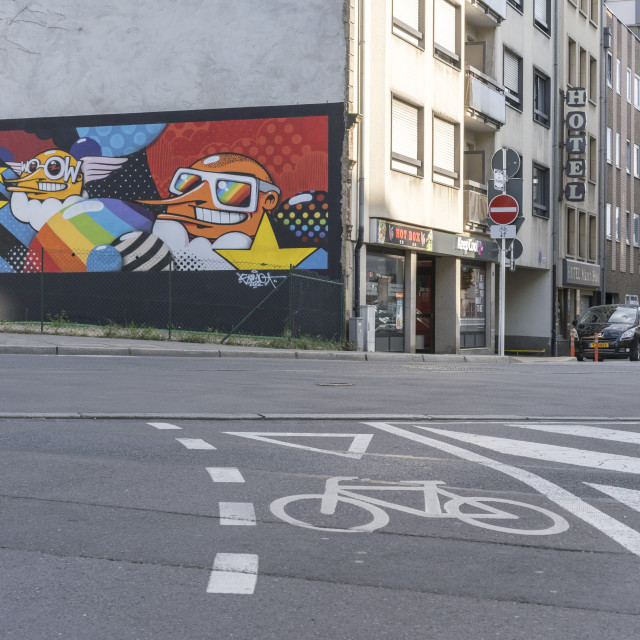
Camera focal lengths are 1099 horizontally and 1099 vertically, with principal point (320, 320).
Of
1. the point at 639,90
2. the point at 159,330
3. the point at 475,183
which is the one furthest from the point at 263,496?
the point at 639,90

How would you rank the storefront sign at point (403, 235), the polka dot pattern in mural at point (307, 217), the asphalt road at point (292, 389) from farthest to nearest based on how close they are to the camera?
the storefront sign at point (403, 235)
the polka dot pattern in mural at point (307, 217)
the asphalt road at point (292, 389)

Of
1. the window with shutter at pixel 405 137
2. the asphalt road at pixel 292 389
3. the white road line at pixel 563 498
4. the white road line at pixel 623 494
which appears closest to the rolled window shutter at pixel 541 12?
the window with shutter at pixel 405 137

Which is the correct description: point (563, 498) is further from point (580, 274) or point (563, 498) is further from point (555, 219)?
point (580, 274)

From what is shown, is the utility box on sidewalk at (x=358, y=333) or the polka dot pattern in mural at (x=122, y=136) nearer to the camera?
the utility box on sidewalk at (x=358, y=333)

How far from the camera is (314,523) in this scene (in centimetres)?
541

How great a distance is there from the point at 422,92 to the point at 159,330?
10163 mm

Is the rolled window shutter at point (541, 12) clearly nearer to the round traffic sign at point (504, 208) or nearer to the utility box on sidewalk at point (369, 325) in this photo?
the round traffic sign at point (504, 208)

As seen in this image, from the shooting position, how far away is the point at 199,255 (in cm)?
2684

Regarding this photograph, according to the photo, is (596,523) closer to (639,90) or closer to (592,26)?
(592,26)

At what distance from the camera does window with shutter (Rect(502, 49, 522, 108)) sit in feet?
119

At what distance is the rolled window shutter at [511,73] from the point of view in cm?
3644

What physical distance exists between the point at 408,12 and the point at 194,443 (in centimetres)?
2306

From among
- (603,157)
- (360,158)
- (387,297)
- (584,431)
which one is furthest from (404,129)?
(603,157)
